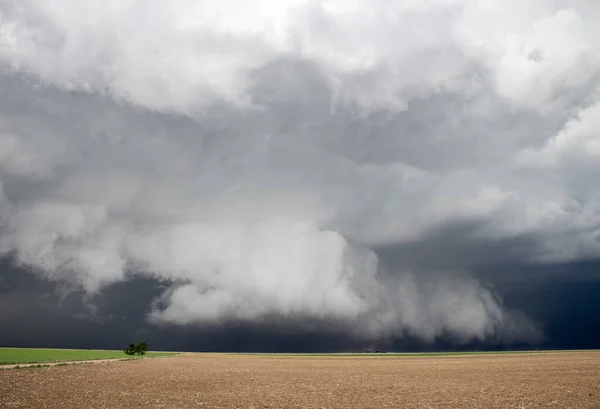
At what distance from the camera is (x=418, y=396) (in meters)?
36.9

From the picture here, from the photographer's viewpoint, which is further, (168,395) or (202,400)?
(168,395)

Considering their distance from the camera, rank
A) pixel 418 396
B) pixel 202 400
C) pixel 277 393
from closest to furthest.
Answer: pixel 202 400 < pixel 418 396 < pixel 277 393

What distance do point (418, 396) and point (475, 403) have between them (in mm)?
5744

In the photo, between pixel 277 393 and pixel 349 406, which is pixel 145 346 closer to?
pixel 277 393

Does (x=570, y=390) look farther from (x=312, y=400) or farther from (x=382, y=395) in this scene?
(x=312, y=400)

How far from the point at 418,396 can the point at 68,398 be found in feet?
88.3

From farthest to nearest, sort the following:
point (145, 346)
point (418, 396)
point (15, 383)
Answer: point (145, 346), point (15, 383), point (418, 396)

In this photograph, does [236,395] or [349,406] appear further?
[236,395]

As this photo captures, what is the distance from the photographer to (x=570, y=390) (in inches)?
1535

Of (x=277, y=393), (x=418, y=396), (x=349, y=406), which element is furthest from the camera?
(x=277, y=393)

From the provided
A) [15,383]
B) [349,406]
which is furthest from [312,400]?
[15,383]

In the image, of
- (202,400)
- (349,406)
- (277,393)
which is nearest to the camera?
(349,406)

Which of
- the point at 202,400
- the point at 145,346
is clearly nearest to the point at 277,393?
the point at 202,400

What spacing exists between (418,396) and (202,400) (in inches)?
680
